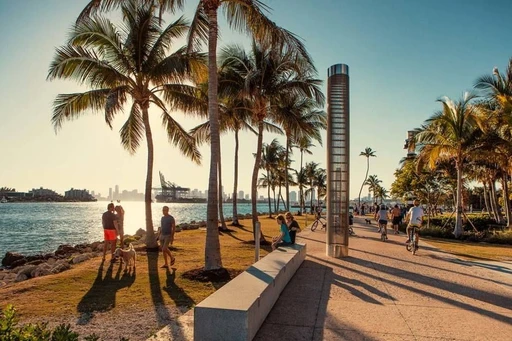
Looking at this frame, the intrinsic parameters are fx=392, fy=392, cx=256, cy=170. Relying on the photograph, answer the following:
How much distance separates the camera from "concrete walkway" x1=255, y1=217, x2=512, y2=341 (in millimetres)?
5344

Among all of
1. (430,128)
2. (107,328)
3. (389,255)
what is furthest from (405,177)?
(107,328)

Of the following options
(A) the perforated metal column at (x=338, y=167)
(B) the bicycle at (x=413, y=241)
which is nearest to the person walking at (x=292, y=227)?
(A) the perforated metal column at (x=338, y=167)

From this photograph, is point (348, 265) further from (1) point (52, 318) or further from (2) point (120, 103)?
(2) point (120, 103)

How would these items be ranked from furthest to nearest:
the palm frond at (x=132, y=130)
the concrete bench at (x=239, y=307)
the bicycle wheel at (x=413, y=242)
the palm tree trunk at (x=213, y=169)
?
the palm frond at (x=132, y=130) < the bicycle wheel at (x=413, y=242) < the palm tree trunk at (x=213, y=169) < the concrete bench at (x=239, y=307)

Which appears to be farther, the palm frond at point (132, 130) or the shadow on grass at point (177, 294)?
the palm frond at point (132, 130)

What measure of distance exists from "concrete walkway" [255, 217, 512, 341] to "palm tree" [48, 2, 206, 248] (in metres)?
7.98

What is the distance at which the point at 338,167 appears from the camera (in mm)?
12680

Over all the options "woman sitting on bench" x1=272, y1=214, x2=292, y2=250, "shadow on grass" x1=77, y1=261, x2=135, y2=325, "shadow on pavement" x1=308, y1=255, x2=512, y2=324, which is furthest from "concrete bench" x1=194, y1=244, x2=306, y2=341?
"woman sitting on bench" x1=272, y1=214, x2=292, y2=250

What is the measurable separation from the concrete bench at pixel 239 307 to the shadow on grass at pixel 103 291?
249cm

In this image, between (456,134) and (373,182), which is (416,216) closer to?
(456,134)

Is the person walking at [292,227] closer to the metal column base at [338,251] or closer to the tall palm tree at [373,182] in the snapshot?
the metal column base at [338,251]

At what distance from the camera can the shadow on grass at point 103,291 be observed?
6797 mm

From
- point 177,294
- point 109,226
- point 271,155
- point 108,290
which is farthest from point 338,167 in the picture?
point 271,155

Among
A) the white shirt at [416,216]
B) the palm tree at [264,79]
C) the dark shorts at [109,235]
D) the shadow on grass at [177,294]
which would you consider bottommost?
the shadow on grass at [177,294]
